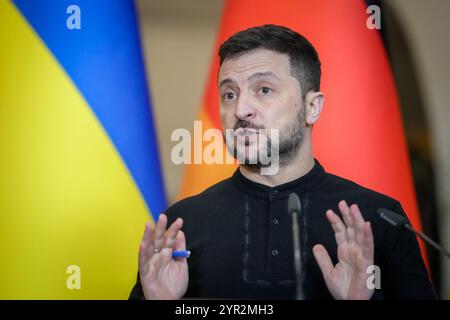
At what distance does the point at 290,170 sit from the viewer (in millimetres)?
1822

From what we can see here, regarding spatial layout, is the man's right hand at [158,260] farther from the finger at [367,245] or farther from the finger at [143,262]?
the finger at [367,245]

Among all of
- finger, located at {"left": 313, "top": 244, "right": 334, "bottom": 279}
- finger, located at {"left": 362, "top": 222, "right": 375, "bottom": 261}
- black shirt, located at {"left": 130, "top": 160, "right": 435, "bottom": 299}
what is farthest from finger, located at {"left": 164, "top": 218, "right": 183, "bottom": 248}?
finger, located at {"left": 362, "top": 222, "right": 375, "bottom": 261}

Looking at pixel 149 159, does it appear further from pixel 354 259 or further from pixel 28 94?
pixel 354 259

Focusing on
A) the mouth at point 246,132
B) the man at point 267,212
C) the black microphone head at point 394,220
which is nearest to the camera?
the black microphone head at point 394,220

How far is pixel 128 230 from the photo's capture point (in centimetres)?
198

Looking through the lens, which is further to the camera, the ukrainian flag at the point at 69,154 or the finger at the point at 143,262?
the ukrainian flag at the point at 69,154

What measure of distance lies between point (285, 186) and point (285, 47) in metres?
0.41

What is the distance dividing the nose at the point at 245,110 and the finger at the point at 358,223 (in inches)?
16.9

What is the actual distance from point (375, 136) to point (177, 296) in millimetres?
884

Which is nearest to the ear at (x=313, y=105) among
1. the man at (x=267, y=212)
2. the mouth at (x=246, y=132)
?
the man at (x=267, y=212)

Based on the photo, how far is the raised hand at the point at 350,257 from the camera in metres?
1.42

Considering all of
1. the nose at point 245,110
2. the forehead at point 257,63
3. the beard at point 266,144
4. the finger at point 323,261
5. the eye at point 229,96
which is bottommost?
the finger at point 323,261

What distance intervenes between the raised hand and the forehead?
0.50 m

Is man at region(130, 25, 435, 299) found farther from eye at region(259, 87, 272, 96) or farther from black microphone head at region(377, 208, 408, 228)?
black microphone head at region(377, 208, 408, 228)
